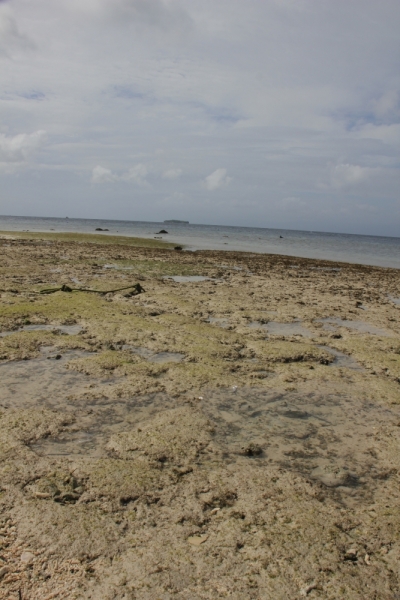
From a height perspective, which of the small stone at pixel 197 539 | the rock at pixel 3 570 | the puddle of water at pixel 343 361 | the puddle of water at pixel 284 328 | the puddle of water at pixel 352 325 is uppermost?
the puddle of water at pixel 352 325

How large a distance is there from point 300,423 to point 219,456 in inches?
56.6

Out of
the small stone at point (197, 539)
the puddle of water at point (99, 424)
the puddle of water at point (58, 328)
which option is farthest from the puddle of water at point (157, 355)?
the small stone at point (197, 539)

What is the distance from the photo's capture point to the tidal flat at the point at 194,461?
126 inches

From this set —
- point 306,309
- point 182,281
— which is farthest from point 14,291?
point 306,309

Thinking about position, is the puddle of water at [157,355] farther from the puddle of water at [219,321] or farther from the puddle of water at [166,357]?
the puddle of water at [219,321]

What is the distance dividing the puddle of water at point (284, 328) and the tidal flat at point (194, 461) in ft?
0.39

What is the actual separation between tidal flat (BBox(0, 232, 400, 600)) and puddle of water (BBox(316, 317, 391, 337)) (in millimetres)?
825

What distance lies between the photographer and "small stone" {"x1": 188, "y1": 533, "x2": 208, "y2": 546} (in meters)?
3.46

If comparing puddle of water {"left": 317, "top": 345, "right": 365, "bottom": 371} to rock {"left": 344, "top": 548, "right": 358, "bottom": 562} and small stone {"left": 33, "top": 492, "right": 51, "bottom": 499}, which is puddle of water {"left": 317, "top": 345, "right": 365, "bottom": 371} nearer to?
rock {"left": 344, "top": 548, "right": 358, "bottom": 562}

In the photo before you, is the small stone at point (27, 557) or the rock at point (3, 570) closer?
the rock at point (3, 570)

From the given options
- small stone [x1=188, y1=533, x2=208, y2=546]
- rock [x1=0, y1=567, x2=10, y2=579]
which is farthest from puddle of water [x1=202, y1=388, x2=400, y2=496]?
rock [x1=0, y1=567, x2=10, y2=579]

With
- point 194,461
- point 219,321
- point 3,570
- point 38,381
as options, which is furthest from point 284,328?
point 3,570

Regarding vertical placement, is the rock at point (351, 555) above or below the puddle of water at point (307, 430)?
below

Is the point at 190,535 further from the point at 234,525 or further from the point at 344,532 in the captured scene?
the point at 344,532
